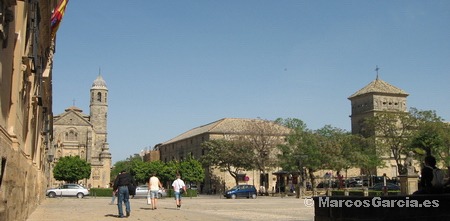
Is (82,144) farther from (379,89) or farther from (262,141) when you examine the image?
(379,89)

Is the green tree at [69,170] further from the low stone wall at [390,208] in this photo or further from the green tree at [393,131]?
the low stone wall at [390,208]

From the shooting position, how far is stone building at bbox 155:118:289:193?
68188mm

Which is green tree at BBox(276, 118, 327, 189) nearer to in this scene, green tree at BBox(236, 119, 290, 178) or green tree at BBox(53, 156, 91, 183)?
green tree at BBox(236, 119, 290, 178)

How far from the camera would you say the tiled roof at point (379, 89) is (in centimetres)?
9669

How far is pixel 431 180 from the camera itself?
8.77 m

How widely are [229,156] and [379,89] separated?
4276 centimetres

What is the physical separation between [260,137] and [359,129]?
3872 centimetres

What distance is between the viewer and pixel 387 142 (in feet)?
226

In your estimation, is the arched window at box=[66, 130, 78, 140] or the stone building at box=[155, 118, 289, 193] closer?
the stone building at box=[155, 118, 289, 193]

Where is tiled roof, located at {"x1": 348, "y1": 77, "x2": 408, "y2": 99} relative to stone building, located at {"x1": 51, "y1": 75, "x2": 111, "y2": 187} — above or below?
above

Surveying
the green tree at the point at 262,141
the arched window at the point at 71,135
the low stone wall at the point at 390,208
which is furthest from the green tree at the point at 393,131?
the low stone wall at the point at 390,208

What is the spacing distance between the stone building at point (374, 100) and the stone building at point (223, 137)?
25.8 m

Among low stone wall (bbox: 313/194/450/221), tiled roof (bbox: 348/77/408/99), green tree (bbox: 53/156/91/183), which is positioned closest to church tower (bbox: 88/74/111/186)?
green tree (bbox: 53/156/91/183)

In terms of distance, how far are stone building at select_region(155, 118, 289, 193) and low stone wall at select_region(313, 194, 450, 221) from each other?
56.2 metres
